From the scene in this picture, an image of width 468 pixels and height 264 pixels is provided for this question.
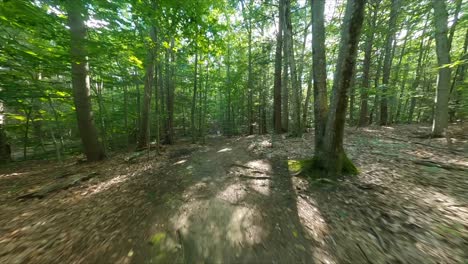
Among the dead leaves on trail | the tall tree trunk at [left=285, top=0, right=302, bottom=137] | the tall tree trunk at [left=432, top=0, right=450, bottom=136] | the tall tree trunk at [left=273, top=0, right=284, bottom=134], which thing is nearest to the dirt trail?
the dead leaves on trail

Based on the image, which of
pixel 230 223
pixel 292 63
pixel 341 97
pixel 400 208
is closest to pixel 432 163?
pixel 400 208

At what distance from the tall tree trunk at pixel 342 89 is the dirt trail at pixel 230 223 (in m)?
1.23

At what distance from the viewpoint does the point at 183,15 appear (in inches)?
248

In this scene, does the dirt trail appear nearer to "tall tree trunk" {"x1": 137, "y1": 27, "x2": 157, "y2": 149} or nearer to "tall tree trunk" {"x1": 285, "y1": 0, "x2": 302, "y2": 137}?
"tall tree trunk" {"x1": 137, "y1": 27, "x2": 157, "y2": 149}

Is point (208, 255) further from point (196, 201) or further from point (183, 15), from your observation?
point (183, 15)

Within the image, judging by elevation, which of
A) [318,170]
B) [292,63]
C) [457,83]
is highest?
[292,63]

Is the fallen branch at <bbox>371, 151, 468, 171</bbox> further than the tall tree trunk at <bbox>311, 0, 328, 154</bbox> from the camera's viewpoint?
No

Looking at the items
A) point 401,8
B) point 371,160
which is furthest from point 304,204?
point 401,8

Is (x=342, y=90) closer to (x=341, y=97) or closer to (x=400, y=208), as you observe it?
(x=341, y=97)

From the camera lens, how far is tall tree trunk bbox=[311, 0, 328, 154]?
195 inches

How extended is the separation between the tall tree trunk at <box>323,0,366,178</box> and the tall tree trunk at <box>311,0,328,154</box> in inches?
14.0

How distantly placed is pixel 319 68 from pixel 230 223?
4371mm

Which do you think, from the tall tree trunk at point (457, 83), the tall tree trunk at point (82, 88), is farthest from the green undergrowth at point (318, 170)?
the tall tree trunk at point (457, 83)

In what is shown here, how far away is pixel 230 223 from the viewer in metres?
3.23
